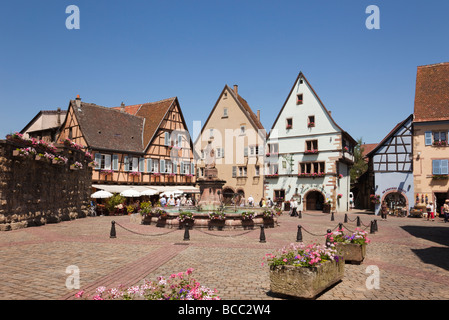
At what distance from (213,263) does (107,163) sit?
25.3m

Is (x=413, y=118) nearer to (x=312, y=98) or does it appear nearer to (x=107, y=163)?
(x=312, y=98)

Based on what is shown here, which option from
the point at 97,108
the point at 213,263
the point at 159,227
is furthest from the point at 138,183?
the point at 213,263

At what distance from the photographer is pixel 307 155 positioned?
3594 cm

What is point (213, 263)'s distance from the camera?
30.6 ft

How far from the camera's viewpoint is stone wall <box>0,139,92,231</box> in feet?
51.3

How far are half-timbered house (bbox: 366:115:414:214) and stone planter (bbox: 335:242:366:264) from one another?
23.8m

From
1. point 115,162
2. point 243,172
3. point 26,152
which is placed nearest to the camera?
point 26,152

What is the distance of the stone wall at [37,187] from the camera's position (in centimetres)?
1565

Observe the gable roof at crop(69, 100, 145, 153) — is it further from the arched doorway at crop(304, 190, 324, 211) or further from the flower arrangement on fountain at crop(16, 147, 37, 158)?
the arched doorway at crop(304, 190, 324, 211)

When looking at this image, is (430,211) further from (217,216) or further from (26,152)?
(26,152)

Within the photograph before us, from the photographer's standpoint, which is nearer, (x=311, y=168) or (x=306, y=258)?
(x=306, y=258)

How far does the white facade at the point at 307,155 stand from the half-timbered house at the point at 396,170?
3.83 m

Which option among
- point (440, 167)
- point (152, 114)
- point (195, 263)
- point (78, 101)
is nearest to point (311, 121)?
point (440, 167)

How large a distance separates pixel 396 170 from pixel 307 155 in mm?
8745
